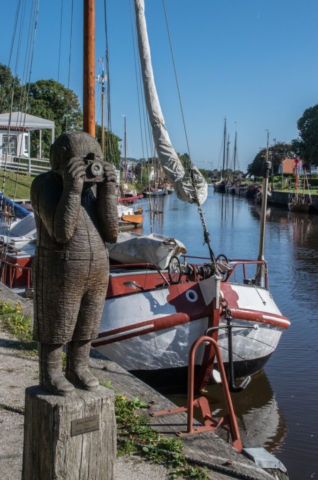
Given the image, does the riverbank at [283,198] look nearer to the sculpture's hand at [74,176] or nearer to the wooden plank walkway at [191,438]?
the wooden plank walkway at [191,438]

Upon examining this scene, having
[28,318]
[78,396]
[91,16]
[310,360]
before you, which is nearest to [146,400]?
[78,396]

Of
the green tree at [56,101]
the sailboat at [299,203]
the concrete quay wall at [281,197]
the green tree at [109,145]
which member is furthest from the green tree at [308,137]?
the green tree at [56,101]

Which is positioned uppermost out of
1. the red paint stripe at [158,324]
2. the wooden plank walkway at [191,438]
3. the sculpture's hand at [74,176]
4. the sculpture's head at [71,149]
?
the sculpture's head at [71,149]

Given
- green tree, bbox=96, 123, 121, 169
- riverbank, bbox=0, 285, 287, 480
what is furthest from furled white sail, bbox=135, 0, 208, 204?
green tree, bbox=96, 123, 121, 169

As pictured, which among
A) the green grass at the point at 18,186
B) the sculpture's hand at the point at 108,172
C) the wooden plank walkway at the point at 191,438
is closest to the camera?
the sculpture's hand at the point at 108,172

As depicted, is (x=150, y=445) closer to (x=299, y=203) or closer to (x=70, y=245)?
(x=70, y=245)

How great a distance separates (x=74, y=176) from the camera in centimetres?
402

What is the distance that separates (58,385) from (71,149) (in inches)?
64.1

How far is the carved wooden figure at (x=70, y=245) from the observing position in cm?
408

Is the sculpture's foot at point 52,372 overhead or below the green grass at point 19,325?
overhead

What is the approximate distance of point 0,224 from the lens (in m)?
19.3

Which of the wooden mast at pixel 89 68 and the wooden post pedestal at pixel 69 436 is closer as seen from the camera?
the wooden post pedestal at pixel 69 436

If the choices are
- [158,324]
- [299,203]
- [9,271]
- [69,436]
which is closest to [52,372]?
[69,436]

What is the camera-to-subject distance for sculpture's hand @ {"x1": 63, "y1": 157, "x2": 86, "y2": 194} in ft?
13.2
